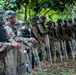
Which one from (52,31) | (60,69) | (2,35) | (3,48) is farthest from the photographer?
(52,31)

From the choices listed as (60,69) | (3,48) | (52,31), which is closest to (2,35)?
(3,48)

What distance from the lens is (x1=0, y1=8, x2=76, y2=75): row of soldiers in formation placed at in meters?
7.42

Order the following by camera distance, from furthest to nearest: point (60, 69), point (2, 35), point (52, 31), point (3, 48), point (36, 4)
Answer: point (52, 31), point (36, 4), point (60, 69), point (2, 35), point (3, 48)

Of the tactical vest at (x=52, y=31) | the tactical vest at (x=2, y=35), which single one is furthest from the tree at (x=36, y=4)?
the tactical vest at (x=2, y=35)

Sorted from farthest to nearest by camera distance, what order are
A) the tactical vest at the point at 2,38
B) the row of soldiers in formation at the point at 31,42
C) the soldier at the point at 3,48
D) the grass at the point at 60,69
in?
the grass at the point at 60,69
the row of soldiers in formation at the point at 31,42
the tactical vest at the point at 2,38
the soldier at the point at 3,48

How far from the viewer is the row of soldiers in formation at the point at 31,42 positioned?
24.3 ft

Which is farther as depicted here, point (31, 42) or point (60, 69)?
point (60, 69)

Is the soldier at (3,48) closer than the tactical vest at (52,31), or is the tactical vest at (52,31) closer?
the soldier at (3,48)

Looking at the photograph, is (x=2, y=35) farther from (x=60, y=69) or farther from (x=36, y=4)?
(x=36, y=4)

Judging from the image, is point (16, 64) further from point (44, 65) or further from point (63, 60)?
point (63, 60)

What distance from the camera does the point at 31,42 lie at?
9.72 m

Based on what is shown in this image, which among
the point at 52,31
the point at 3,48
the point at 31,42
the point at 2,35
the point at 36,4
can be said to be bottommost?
the point at 3,48

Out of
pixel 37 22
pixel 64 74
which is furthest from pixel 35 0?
pixel 64 74

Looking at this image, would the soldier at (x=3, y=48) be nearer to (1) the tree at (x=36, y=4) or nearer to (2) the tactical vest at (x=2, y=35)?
(2) the tactical vest at (x=2, y=35)
